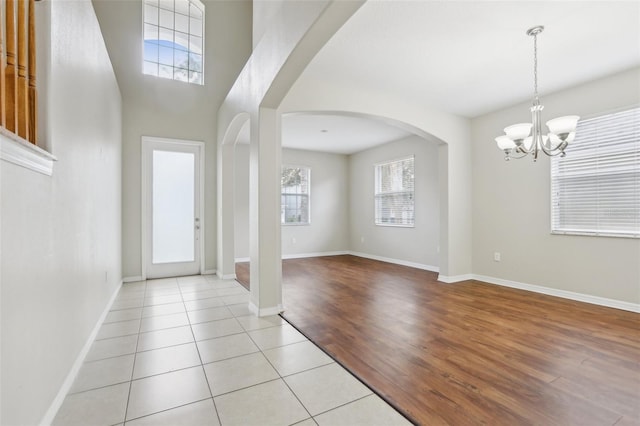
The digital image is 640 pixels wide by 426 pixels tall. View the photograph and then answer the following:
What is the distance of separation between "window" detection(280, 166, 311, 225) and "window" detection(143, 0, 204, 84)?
294 cm

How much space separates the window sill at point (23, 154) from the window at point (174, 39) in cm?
389

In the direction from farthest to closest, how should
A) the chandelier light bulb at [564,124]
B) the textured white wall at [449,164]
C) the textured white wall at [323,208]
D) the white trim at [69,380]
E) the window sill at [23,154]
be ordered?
the textured white wall at [323,208] < the textured white wall at [449,164] < the chandelier light bulb at [564,124] < the white trim at [69,380] < the window sill at [23,154]

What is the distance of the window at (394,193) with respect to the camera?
20.1ft

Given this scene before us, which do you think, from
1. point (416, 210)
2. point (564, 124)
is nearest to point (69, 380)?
point (564, 124)

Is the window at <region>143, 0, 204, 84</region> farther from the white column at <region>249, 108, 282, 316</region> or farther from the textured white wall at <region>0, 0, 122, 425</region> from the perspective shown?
the white column at <region>249, 108, 282, 316</region>

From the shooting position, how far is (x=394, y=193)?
21.3ft

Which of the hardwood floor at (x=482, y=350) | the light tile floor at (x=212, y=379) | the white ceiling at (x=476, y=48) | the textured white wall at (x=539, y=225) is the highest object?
the white ceiling at (x=476, y=48)

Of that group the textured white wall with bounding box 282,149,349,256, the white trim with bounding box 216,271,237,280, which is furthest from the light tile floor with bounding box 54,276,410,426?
the textured white wall with bounding box 282,149,349,256

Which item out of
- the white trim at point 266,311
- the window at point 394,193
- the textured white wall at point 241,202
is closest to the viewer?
the white trim at point 266,311

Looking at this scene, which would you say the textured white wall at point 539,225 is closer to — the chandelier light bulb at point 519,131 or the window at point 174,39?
the chandelier light bulb at point 519,131

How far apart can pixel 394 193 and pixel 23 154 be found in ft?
19.8

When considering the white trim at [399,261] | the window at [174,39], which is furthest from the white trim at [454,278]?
the window at [174,39]

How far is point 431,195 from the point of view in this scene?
5559 mm

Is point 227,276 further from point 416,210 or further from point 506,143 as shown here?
point 506,143
